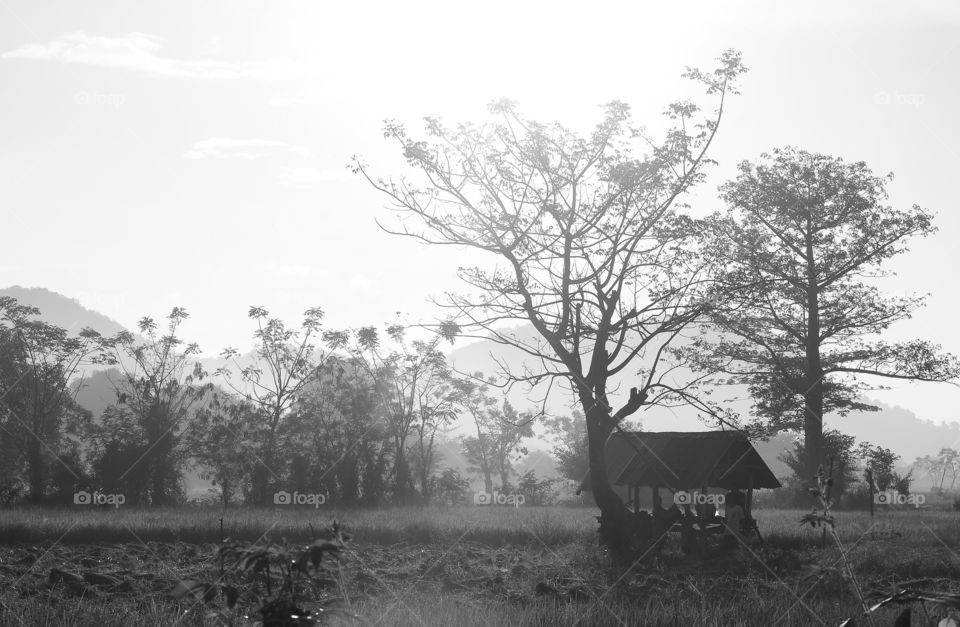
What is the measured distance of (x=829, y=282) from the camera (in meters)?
37.1

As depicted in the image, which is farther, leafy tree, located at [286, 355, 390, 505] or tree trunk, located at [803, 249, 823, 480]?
leafy tree, located at [286, 355, 390, 505]

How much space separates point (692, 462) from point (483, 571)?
8.05 meters

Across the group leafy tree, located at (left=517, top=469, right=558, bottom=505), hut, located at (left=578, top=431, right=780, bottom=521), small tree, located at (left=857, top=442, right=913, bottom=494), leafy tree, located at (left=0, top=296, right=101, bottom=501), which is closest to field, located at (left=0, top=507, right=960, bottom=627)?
hut, located at (left=578, top=431, right=780, bottom=521)

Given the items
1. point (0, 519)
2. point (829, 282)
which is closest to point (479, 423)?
point (829, 282)

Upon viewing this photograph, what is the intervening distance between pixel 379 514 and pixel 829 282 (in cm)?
2070

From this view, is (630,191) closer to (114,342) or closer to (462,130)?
(462,130)

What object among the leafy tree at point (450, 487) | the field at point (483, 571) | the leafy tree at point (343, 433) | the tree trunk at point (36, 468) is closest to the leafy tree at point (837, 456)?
the field at point (483, 571)

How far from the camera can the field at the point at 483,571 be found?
9.78 m

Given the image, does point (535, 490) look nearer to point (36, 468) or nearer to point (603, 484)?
point (36, 468)

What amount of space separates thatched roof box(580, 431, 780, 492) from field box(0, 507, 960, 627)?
1.65 meters

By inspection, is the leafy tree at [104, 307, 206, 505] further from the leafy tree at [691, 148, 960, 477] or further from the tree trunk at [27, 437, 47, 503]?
the leafy tree at [691, 148, 960, 477]

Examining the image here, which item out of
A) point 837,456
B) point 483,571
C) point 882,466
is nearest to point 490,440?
point 882,466

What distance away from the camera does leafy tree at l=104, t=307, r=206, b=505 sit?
4547 cm

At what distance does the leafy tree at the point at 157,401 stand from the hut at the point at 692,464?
1135 inches
